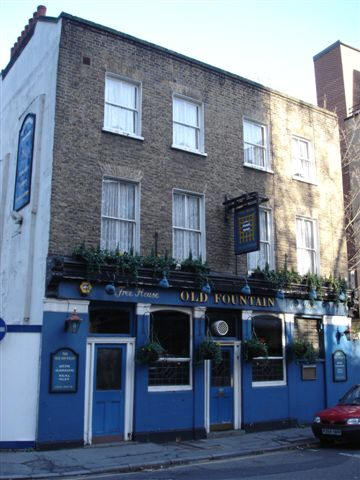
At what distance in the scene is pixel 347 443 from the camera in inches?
520

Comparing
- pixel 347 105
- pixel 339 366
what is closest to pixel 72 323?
pixel 339 366

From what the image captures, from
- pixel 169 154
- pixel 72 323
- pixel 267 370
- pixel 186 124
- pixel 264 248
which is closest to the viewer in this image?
pixel 72 323

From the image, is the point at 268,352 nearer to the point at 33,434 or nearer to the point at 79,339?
the point at 79,339

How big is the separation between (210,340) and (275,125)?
8.09 metres

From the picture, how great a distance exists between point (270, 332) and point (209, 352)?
3080 millimetres

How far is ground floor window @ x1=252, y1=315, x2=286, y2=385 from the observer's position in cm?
1585

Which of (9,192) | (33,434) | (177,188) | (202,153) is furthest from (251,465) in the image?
(9,192)

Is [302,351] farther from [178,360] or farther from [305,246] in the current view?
[178,360]

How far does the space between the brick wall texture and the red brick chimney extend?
266cm

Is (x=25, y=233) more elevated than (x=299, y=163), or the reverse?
(x=299, y=163)

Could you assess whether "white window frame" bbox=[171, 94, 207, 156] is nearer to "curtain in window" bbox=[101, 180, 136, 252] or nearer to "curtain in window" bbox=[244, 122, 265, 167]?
"curtain in window" bbox=[244, 122, 265, 167]

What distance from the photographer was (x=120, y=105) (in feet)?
49.8

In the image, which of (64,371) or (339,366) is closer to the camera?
(64,371)

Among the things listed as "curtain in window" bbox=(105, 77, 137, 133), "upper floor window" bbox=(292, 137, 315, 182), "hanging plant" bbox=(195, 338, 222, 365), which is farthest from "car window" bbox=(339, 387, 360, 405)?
"curtain in window" bbox=(105, 77, 137, 133)
